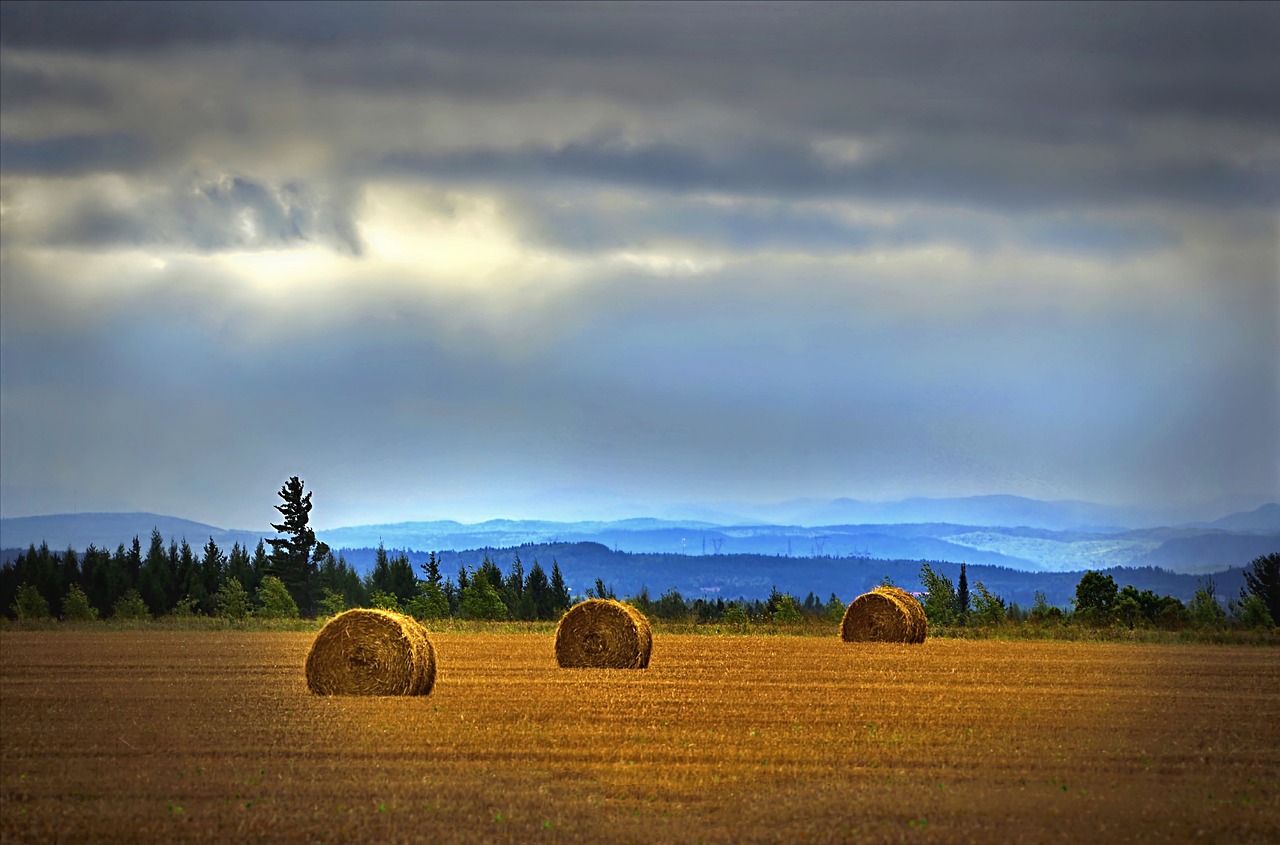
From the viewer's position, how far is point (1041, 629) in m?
45.6

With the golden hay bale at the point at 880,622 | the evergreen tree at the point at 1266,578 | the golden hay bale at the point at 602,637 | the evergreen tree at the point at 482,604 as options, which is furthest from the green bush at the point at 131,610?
the evergreen tree at the point at 1266,578

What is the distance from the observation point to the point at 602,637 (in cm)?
3172

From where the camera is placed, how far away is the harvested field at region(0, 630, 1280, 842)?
47.2 ft

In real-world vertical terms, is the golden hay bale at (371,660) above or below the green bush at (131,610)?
below

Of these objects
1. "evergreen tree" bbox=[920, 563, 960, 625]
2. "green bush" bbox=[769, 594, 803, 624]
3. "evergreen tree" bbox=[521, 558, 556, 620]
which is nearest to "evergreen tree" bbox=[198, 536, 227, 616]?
"evergreen tree" bbox=[521, 558, 556, 620]

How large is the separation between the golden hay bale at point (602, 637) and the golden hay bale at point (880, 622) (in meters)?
9.79

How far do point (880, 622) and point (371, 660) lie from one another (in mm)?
18164

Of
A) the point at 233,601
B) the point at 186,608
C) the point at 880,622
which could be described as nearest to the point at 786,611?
the point at 880,622

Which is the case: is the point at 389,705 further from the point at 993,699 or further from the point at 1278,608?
the point at 1278,608

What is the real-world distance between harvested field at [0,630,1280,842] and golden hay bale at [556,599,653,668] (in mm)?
1382

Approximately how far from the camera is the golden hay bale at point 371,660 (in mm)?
25594

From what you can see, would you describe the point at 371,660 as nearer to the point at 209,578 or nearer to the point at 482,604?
the point at 482,604

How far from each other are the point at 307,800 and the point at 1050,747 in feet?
32.4

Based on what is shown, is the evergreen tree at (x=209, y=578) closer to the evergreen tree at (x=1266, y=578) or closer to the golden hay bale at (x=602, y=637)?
the golden hay bale at (x=602, y=637)
